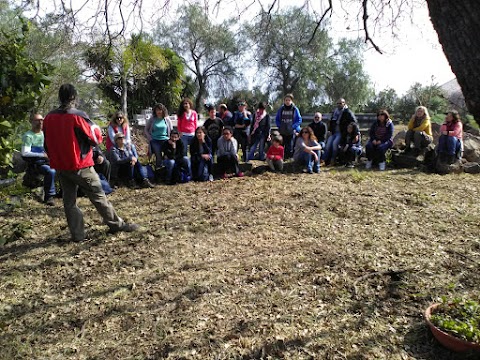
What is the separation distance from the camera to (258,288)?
3580 millimetres

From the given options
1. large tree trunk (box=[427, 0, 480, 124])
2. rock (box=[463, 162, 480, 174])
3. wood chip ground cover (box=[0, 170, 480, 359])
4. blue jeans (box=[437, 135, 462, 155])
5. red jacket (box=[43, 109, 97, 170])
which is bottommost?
wood chip ground cover (box=[0, 170, 480, 359])

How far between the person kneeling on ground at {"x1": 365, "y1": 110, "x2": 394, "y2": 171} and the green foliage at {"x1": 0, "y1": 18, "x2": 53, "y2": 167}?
22.8 feet

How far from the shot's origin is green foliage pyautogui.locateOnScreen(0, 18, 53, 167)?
335 centimetres

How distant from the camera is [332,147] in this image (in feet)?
29.9

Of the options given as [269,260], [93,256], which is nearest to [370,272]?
[269,260]

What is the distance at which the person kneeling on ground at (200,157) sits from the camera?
24.8 feet

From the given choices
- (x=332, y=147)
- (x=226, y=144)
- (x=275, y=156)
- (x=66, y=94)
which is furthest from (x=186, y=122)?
(x=66, y=94)

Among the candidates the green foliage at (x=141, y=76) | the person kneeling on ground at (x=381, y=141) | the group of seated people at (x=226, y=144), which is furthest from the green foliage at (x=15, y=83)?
the green foliage at (x=141, y=76)

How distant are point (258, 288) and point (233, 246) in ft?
3.26

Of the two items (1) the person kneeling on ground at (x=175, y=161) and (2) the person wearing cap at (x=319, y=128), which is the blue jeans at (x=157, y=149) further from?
(2) the person wearing cap at (x=319, y=128)

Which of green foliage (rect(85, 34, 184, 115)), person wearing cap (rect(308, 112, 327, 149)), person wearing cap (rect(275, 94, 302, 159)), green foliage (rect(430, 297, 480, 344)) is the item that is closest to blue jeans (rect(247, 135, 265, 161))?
person wearing cap (rect(275, 94, 302, 159))

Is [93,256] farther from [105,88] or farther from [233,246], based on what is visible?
[105,88]

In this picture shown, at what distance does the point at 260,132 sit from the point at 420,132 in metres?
3.48

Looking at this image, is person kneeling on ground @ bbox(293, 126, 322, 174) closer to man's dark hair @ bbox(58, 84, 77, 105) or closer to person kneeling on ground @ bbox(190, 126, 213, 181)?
person kneeling on ground @ bbox(190, 126, 213, 181)
